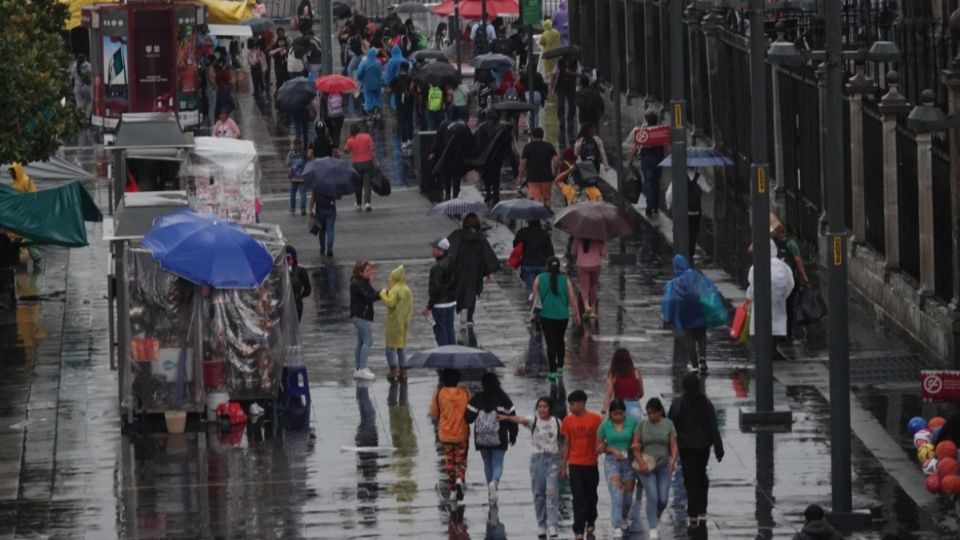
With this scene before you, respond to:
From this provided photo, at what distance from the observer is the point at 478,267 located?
31484 mm

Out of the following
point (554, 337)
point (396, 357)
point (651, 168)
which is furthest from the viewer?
point (651, 168)

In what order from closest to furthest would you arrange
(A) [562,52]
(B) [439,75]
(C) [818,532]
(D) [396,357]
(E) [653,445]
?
(C) [818,532] < (E) [653,445] < (D) [396,357] < (B) [439,75] < (A) [562,52]

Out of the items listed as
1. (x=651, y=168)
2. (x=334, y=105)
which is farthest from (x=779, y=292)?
(x=334, y=105)

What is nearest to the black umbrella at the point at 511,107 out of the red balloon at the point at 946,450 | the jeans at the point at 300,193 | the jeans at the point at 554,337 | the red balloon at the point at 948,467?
the jeans at the point at 300,193

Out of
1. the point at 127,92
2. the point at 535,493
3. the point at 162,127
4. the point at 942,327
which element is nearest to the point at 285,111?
the point at 127,92

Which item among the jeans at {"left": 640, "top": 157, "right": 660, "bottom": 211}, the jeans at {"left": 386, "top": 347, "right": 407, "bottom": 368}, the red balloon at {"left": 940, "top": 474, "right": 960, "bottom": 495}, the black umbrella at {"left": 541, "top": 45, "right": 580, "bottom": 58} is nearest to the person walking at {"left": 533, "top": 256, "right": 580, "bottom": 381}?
the jeans at {"left": 386, "top": 347, "right": 407, "bottom": 368}

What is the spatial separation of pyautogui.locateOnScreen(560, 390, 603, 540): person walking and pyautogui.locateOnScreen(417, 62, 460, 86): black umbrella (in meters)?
25.8

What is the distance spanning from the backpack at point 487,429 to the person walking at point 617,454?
1.21 m

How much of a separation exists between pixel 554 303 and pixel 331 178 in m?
9.33

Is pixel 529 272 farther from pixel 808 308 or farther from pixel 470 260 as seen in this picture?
pixel 808 308

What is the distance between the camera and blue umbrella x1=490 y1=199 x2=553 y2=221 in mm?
33062

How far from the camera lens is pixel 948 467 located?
23.1 metres

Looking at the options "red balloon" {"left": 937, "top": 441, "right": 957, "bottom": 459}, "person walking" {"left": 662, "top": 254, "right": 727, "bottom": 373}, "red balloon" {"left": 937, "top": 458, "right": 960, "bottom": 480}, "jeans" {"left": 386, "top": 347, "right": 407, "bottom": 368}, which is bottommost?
"red balloon" {"left": 937, "top": 458, "right": 960, "bottom": 480}

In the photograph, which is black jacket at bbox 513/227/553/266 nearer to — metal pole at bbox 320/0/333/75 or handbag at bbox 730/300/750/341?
handbag at bbox 730/300/750/341
